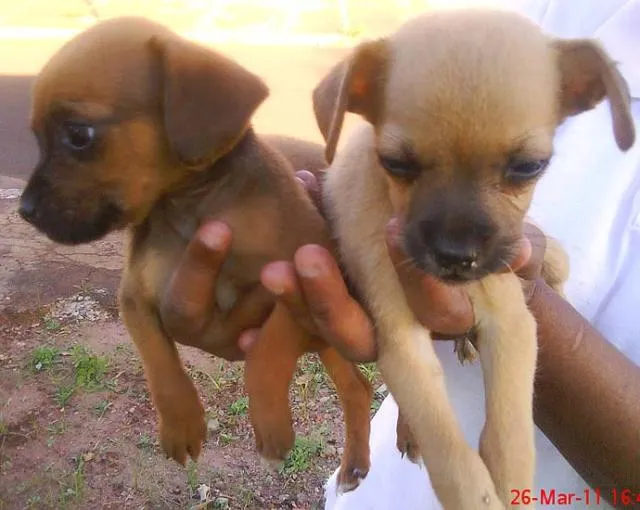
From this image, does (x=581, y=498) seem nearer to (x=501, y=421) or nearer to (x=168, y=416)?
(x=501, y=421)

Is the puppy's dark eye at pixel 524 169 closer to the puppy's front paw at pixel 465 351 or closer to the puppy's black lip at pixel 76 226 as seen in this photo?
the puppy's front paw at pixel 465 351

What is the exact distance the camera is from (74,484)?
12.5 ft

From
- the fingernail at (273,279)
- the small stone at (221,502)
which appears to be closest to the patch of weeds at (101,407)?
the small stone at (221,502)

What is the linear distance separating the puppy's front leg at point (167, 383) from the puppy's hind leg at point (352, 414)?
20.7 inches

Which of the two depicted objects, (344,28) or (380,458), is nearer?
(380,458)

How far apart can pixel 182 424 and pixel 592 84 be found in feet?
4.64

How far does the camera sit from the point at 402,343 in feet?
6.34

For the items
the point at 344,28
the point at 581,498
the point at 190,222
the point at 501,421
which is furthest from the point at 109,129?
the point at 344,28

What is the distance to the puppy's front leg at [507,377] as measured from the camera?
1889mm

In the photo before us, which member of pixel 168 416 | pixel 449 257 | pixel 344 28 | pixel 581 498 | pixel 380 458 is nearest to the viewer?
pixel 449 257

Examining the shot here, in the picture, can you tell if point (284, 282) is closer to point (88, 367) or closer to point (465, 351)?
point (465, 351)

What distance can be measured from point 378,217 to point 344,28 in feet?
26.9

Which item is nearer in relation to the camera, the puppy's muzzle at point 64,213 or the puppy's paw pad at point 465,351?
the puppy's muzzle at point 64,213

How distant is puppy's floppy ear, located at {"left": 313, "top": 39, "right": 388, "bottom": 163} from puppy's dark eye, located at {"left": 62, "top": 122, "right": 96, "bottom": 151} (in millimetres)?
558
